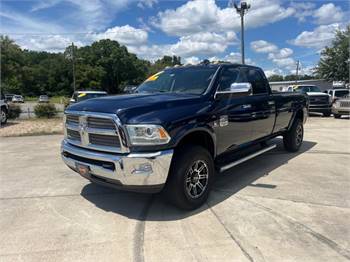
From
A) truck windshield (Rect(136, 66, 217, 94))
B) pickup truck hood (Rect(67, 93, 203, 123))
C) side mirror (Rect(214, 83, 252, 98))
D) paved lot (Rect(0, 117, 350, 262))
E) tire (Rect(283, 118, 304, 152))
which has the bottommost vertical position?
paved lot (Rect(0, 117, 350, 262))

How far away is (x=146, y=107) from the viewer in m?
3.69

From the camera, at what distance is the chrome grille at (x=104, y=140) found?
3.62 m

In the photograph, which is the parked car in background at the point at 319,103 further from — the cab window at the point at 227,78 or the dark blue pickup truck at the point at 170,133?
the cab window at the point at 227,78

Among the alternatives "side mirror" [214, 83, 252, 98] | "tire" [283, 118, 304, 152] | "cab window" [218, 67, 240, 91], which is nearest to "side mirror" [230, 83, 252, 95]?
"side mirror" [214, 83, 252, 98]

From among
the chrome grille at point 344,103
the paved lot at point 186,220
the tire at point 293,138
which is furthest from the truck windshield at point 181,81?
the chrome grille at point 344,103

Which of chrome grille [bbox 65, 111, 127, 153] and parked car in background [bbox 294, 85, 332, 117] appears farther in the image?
parked car in background [bbox 294, 85, 332, 117]

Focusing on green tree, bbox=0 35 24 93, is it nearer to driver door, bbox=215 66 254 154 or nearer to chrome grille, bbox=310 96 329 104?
chrome grille, bbox=310 96 329 104

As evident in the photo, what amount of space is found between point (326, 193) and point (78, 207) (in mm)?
3533

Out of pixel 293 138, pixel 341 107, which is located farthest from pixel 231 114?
pixel 341 107

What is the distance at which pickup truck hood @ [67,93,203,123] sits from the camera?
3.57 m

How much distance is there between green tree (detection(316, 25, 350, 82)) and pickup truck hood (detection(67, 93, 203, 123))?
99.7ft

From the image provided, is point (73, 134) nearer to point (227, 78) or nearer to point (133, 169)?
point (133, 169)

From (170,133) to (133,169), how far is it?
587 millimetres

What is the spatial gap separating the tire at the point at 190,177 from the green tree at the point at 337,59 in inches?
1195
